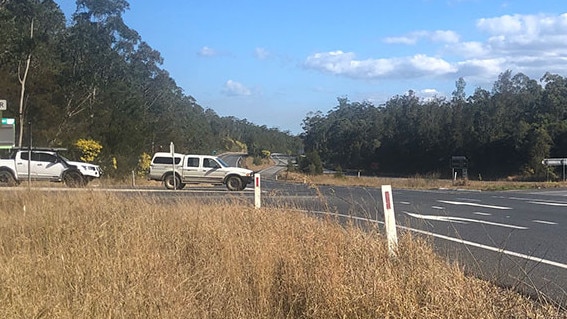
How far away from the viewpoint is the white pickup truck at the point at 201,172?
103 ft

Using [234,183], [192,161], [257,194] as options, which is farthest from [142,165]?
[257,194]

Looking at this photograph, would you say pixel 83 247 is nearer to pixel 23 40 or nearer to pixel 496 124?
pixel 23 40

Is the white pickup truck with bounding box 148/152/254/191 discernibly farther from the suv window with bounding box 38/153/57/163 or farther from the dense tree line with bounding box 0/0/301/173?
the dense tree line with bounding box 0/0/301/173

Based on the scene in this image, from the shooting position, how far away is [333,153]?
153375 millimetres

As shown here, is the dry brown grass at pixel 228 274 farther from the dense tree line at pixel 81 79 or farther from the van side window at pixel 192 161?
the dense tree line at pixel 81 79

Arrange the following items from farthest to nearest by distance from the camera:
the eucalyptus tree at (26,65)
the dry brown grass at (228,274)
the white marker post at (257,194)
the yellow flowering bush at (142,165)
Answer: the yellow flowering bush at (142,165)
the eucalyptus tree at (26,65)
the white marker post at (257,194)
the dry brown grass at (228,274)

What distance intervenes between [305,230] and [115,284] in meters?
2.77

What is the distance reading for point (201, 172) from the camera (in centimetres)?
3189

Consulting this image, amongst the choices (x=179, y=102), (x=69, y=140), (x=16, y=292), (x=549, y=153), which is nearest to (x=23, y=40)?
(x=69, y=140)

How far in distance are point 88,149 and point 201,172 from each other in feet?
50.3

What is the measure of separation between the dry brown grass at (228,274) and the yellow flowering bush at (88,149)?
35787 millimetres

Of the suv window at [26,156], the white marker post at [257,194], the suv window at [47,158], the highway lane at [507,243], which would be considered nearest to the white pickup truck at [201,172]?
the suv window at [47,158]

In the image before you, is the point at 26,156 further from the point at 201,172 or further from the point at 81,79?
the point at 81,79

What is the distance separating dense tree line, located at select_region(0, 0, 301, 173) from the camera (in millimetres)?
45625
